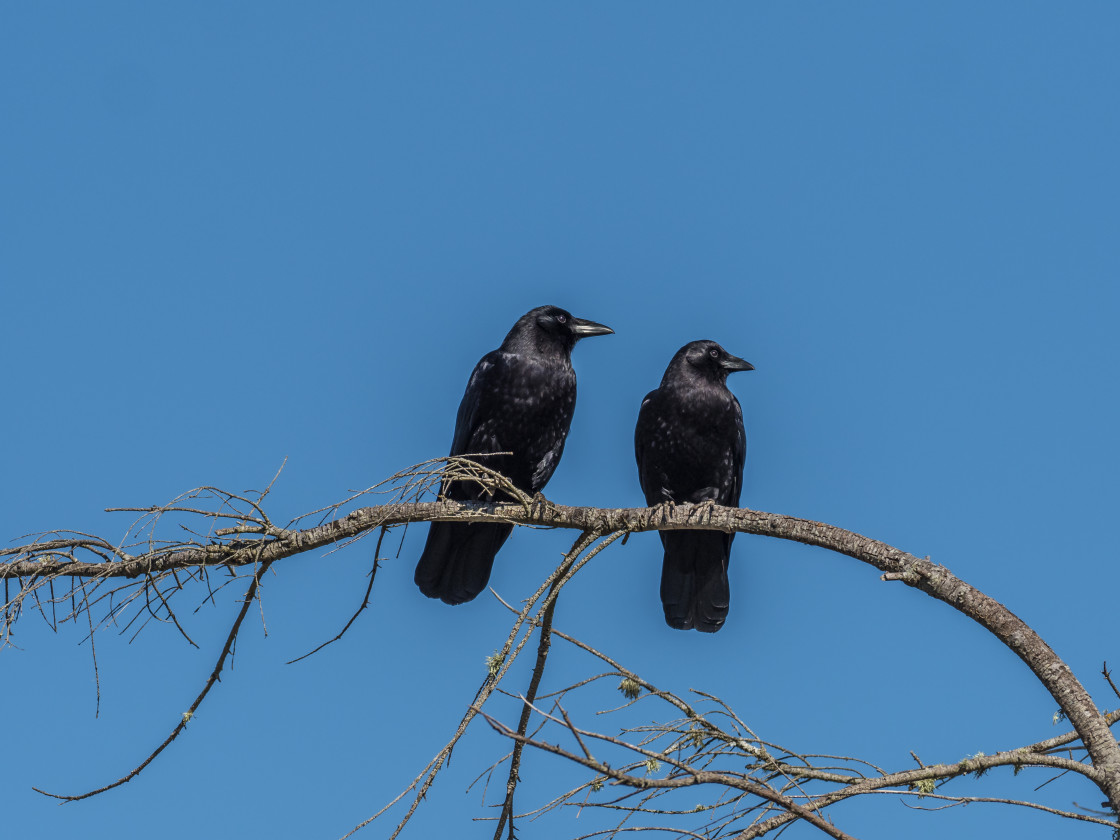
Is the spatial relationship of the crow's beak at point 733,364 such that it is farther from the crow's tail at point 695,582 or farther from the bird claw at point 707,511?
the bird claw at point 707,511

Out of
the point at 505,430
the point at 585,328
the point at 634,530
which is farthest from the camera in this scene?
the point at 585,328

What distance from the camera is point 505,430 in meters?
6.73

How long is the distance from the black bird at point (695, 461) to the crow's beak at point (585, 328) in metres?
0.49

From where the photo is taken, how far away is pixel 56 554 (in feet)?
14.9

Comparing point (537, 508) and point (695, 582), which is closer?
point (537, 508)

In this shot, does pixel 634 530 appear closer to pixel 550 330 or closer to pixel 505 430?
pixel 505 430

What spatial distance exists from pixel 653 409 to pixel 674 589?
109cm

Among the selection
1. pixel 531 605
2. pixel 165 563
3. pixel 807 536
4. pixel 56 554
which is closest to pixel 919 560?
pixel 807 536

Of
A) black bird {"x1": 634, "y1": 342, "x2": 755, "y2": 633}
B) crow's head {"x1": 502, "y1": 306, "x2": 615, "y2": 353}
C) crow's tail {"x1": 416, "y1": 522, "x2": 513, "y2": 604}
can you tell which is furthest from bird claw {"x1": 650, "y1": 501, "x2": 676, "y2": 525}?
crow's head {"x1": 502, "y1": 306, "x2": 615, "y2": 353}

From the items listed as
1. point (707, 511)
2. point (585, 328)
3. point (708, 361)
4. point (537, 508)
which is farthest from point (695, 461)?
point (537, 508)

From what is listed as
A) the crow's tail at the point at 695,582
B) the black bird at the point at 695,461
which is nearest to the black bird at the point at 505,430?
the black bird at the point at 695,461

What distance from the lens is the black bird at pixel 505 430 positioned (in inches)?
256

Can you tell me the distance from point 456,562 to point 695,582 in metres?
1.45

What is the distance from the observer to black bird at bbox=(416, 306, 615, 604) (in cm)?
649
